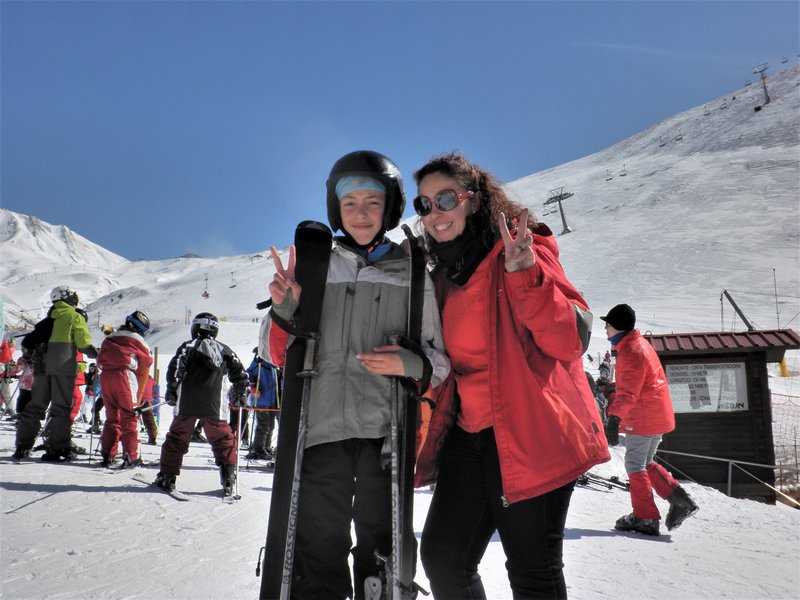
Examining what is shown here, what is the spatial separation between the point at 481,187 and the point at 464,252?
36cm

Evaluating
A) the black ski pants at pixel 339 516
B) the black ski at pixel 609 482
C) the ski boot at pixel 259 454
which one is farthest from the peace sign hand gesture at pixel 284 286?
the ski boot at pixel 259 454

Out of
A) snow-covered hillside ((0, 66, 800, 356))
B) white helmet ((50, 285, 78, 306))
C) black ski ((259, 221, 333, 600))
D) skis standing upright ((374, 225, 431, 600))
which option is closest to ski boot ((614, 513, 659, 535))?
skis standing upright ((374, 225, 431, 600))

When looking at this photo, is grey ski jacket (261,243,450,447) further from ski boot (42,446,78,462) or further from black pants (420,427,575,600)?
ski boot (42,446,78,462)

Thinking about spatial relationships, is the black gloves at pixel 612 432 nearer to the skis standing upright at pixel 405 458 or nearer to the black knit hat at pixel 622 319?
the black knit hat at pixel 622 319

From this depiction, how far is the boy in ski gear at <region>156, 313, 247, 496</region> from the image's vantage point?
219 inches

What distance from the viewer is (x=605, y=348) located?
3231 centimetres

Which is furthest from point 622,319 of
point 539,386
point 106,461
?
point 106,461

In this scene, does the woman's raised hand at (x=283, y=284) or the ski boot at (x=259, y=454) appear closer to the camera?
the woman's raised hand at (x=283, y=284)

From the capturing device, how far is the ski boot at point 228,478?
5590 millimetres

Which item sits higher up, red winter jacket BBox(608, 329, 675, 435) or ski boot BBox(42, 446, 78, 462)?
red winter jacket BBox(608, 329, 675, 435)

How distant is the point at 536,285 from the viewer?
6.93 feet

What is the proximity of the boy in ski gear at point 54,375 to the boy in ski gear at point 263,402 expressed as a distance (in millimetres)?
3083

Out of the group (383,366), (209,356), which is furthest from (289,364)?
(209,356)

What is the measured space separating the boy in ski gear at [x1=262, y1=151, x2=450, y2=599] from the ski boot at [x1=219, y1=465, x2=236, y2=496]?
3682mm
